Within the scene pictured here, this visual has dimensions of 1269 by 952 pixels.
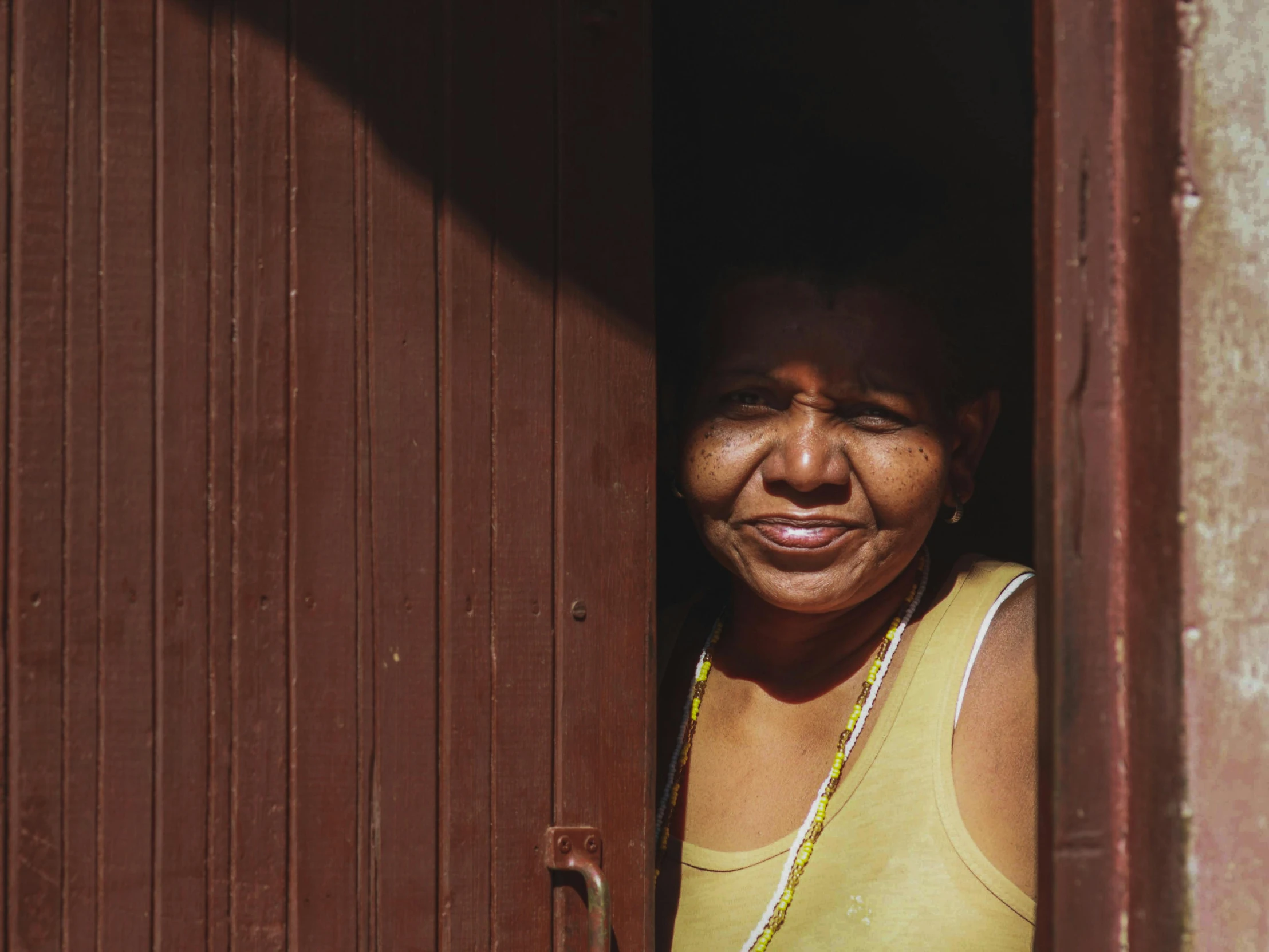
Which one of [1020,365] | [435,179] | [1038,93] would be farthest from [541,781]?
[1020,365]

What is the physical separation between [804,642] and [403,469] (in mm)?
777

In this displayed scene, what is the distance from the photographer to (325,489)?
61.7 inches

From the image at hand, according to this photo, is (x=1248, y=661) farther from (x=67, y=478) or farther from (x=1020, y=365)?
(x=1020, y=365)

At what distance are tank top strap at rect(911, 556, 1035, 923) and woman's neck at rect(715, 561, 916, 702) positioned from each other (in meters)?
0.10

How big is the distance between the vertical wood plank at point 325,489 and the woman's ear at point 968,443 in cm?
93

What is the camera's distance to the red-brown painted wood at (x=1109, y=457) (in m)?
1.16

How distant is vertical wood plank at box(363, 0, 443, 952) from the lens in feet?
5.19

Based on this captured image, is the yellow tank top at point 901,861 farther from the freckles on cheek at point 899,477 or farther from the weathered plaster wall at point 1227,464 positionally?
the weathered plaster wall at point 1227,464

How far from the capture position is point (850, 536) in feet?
6.14

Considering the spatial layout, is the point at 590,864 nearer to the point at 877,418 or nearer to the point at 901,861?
the point at 901,861

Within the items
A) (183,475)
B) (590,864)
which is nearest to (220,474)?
(183,475)

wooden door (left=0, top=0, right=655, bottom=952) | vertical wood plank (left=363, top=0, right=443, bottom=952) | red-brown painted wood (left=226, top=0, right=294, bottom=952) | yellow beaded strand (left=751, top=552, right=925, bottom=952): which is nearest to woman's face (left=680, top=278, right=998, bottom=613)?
yellow beaded strand (left=751, top=552, right=925, bottom=952)

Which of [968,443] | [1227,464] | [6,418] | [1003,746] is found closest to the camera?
[1227,464]

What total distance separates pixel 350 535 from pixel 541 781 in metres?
0.39
